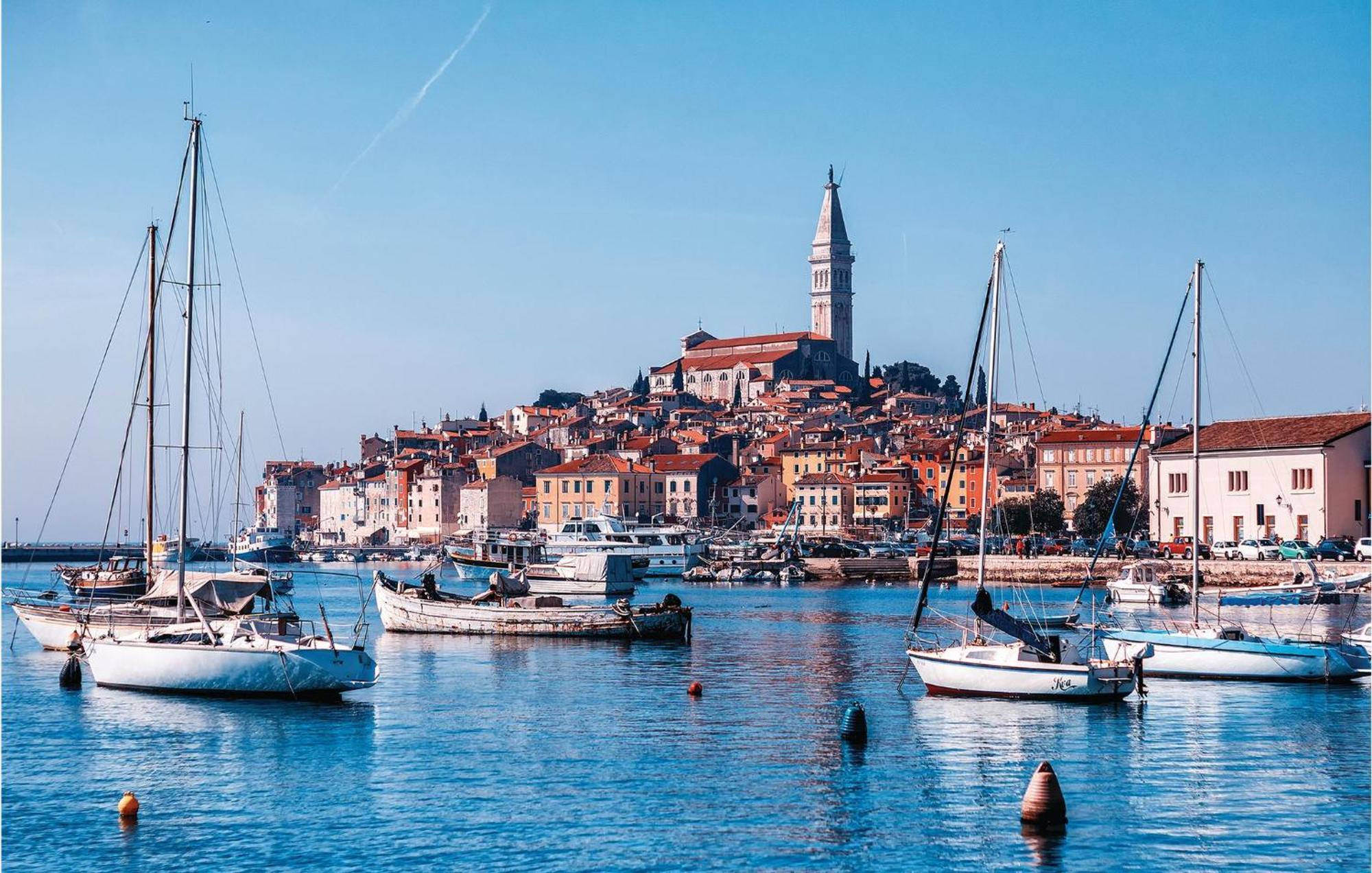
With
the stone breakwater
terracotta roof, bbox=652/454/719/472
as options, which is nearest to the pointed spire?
terracotta roof, bbox=652/454/719/472

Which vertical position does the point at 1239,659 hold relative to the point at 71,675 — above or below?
above

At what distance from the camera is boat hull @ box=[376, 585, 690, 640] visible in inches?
1460

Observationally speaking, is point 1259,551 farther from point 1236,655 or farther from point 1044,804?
point 1044,804

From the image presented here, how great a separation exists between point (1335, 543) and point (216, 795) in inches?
1944

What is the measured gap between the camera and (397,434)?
505 ft

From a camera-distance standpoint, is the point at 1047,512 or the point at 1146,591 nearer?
the point at 1146,591

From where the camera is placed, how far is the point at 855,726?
21.4 meters

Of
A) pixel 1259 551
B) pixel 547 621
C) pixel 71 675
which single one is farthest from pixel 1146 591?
pixel 71 675

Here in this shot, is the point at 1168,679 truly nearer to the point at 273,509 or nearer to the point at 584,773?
the point at 584,773

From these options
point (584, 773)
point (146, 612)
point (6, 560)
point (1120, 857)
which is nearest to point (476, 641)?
point (146, 612)

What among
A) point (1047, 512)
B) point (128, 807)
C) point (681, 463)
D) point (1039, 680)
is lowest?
point (128, 807)

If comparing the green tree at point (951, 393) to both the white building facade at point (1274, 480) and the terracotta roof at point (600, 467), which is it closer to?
the terracotta roof at point (600, 467)

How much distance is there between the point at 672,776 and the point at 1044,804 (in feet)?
15.3

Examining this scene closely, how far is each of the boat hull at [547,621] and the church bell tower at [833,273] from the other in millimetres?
155139
